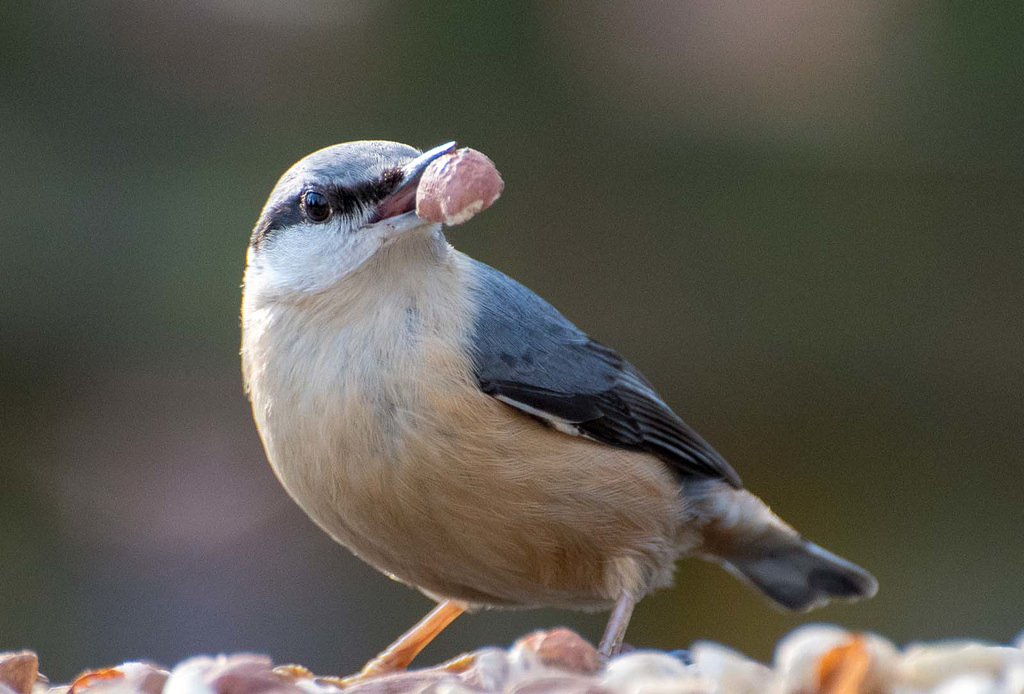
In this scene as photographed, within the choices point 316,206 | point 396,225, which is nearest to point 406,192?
point 396,225

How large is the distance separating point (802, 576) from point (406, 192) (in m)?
1.48

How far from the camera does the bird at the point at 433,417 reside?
236cm

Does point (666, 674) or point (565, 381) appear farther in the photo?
point (565, 381)

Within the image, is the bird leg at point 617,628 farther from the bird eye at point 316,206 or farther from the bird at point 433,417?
the bird eye at point 316,206

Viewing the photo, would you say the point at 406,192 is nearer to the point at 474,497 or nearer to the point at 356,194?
the point at 356,194

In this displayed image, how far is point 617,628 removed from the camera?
251 cm

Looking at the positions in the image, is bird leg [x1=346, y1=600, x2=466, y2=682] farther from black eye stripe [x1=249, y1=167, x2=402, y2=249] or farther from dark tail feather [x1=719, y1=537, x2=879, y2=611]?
black eye stripe [x1=249, y1=167, x2=402, y2=249]

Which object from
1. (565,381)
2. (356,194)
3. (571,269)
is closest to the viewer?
(356,194)

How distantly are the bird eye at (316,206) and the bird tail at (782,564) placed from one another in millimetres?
1191

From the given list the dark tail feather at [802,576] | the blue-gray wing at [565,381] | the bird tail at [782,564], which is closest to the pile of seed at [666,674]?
the blue-gray wing at [565,381]

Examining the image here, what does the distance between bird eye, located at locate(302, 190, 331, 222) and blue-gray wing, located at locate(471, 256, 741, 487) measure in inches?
13.5

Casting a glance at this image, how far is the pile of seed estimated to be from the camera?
1547 mm

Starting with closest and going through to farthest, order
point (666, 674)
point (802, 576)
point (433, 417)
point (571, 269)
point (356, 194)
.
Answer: point (666, 674) → point (433, 417) → point (356, 194) → point (802, 576) → point (571, 269)

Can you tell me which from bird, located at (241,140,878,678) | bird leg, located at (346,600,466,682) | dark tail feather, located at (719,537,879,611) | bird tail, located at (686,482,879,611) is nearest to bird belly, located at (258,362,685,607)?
bird, located at (241,140,878,678)
